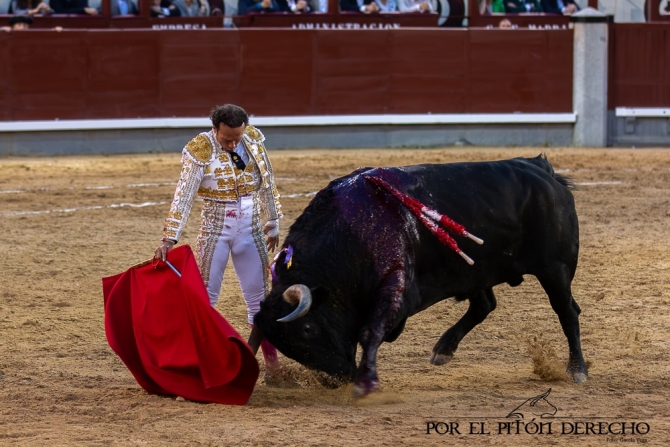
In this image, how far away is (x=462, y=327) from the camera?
479 centimetres

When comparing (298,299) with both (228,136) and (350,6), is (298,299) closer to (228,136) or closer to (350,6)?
(228,136)

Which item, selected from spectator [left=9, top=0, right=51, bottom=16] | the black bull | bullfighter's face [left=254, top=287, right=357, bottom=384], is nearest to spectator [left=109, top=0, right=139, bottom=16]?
A: spectator [left=9, top=0, right=51, bottom=16]

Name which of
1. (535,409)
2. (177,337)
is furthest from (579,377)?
(177,337)

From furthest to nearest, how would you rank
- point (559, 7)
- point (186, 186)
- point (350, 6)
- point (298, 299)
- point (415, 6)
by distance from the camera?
point (559, 7)
point (415, 6)
point (350, 6)
point (186, 186)
point (298, 299)

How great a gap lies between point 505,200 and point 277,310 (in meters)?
1.13

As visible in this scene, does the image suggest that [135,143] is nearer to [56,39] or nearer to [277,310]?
[56,39]

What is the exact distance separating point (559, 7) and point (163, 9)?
553cm

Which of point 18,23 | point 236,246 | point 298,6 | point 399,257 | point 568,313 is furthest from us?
point 298,6

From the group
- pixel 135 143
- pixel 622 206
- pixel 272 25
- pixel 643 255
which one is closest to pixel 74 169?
pixel 135 143

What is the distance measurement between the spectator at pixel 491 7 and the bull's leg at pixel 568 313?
34.4 feet

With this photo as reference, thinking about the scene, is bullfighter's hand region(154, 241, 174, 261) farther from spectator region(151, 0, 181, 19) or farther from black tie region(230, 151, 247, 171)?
spectator region(151, 0, 181, 19)

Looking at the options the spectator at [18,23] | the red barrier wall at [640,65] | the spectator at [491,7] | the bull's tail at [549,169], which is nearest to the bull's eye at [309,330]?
Answer: the bull's tail at [549,169]

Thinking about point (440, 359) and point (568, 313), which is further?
point (440, 359)

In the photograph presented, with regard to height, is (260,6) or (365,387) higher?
(260,6)
